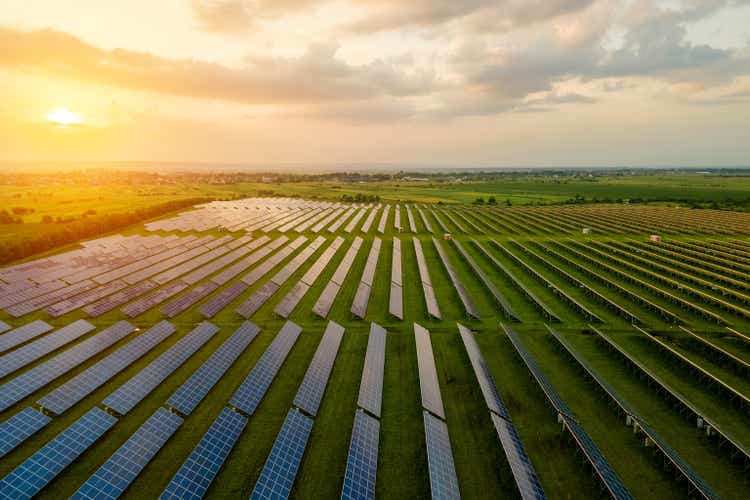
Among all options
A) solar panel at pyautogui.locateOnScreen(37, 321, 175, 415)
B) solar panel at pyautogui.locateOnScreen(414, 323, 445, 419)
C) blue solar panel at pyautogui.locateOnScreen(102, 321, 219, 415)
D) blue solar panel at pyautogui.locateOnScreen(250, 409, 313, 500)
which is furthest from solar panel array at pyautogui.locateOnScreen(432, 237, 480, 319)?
solar panel at pyautogui.locateOnScreen(37, 321, 175, 415)

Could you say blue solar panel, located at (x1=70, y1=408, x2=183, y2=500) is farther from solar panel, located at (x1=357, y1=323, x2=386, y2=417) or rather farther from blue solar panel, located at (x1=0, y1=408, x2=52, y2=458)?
solar panel, located at (x1=357, y1=323, x2=386, y2=417)

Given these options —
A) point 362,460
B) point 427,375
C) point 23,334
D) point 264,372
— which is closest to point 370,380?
point 427,375

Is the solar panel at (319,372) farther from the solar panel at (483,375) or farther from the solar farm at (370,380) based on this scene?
the solar panel at (483,375)

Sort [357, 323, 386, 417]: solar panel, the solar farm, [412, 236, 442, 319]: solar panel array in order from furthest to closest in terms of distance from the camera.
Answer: [412, 236, 442, 319]: solar panel array < [357, 323, 386, 417]: solar panel < the solar farm

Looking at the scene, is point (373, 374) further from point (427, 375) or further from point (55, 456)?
point (55, 456)

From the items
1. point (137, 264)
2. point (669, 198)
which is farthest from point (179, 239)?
point (669, 198)

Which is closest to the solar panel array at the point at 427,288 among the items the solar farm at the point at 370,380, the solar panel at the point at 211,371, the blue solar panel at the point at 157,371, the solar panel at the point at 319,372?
the solar farm at the point at 370,380
